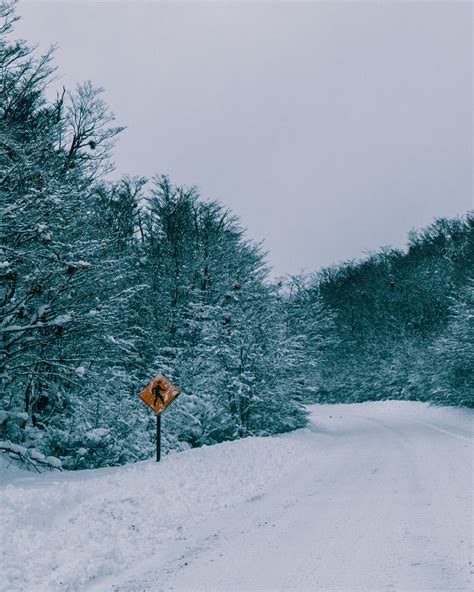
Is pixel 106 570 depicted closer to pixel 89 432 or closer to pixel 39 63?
pixel 89 432

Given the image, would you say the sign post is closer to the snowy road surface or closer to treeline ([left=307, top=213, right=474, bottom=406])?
the snowy road surface

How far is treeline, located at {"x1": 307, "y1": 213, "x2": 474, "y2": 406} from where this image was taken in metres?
36.4

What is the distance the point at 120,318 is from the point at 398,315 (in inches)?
1280

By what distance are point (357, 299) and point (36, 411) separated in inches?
1635

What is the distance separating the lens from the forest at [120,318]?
10.1m

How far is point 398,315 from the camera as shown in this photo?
141 feet

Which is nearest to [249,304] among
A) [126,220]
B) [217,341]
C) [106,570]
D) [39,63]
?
[217,341]

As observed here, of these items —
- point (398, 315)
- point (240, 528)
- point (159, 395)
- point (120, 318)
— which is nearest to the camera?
point (240, 528)

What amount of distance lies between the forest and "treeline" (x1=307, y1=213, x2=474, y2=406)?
517 mm

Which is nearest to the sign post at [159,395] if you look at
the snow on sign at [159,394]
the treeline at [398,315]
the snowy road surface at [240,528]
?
the snow on sign at [159,394]

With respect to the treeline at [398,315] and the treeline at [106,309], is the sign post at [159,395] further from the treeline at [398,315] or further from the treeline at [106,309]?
the treeline at [398,315]

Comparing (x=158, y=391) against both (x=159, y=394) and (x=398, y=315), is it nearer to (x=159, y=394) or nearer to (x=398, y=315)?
(x=159, y=394)

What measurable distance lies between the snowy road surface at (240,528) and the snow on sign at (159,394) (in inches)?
50.8

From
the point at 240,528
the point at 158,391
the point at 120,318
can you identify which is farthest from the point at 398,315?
the point at 240,528
